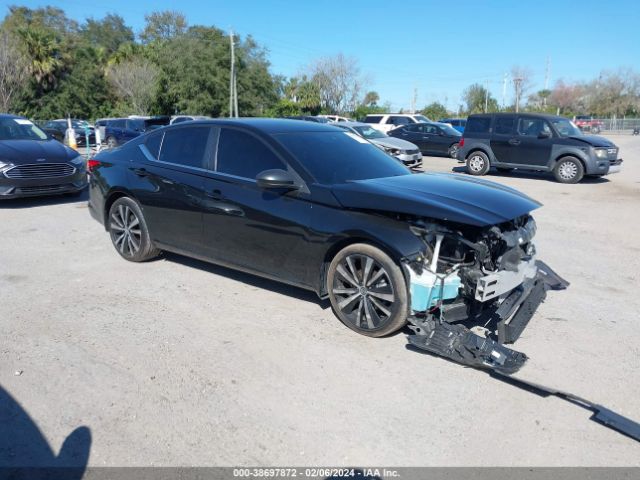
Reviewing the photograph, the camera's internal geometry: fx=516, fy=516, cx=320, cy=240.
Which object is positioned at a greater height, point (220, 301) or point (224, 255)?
point (224, 255)

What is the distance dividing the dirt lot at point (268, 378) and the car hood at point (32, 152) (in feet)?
Result: 13.8

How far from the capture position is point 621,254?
6.84 meters

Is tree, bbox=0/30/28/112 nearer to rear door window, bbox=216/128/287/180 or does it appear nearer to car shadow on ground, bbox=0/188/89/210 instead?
car shadow on ground, bbox=0/188/89/210

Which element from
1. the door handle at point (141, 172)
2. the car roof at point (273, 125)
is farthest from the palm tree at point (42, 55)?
the car roof at point (273, 125)

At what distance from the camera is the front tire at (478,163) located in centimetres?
1530

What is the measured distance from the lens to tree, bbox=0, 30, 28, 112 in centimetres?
3847

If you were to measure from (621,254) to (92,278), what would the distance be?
6.58 metres

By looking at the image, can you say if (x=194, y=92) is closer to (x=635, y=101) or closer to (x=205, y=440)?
(x=205, y=440)

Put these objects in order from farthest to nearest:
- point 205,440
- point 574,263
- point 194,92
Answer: point 194,92 < point 574,263 < point 205,440

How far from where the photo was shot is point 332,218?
166 inches

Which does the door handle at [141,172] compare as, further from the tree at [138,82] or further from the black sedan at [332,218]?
the tree at [138,82]

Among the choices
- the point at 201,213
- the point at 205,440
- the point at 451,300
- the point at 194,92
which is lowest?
the point at 205,440

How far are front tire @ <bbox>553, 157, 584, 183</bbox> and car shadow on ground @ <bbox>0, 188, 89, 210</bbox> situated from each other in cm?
1182

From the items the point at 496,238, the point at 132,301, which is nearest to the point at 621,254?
the point at 496,238
